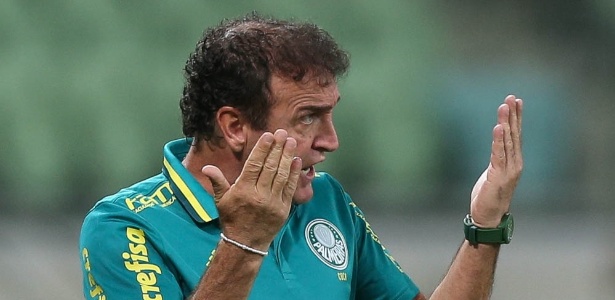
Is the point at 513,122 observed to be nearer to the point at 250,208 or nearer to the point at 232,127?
the point at 232,127

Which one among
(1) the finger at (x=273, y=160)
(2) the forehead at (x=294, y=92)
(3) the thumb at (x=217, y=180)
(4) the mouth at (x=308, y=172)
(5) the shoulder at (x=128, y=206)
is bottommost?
(5) the shoulder at (x=128, y=206)

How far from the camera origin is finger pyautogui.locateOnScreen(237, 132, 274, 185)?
2697 millimetres

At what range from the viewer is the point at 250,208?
2740mm

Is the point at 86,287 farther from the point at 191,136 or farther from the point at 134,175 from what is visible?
the point at 134,175

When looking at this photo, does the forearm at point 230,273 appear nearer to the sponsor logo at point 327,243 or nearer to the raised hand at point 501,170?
the sponsor logo at point 327,243

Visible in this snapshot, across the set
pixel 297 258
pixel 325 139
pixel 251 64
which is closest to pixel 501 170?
pixel 325 139

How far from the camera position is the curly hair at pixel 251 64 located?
124 inches

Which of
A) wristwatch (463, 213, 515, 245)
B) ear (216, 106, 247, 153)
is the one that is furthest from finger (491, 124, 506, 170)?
ear (216, 106, 247, 153)

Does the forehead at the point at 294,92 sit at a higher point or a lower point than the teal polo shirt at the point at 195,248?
higher

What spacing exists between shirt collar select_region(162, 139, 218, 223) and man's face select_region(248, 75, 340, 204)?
0.73 ft

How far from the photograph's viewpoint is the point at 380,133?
6961mm

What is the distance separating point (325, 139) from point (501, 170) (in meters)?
0.47

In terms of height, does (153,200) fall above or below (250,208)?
below

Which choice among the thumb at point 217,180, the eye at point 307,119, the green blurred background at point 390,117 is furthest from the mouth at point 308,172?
the green blurred background at point 390,117
